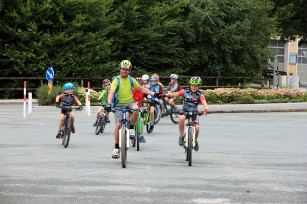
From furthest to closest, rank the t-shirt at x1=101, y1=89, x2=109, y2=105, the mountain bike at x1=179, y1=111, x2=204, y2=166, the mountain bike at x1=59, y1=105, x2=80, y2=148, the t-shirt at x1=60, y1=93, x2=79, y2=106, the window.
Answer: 1. the window
2. the t-shirt at x1=101, y1=89, x2=109, y2=105
3. the t-shirt at x1=60, y1=93, x2=79, y2=106
4. the mountain bike at x1=59, y1=105, x2=80, y2=148
5. the mountain bike at x1=179, y1=111, x2=204, y2=166

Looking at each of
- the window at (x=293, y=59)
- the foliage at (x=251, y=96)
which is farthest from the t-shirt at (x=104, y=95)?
the window at (x=293, y=59)

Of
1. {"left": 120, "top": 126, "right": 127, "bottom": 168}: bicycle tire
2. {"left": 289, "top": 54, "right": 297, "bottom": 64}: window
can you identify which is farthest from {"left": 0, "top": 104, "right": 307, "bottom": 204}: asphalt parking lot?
{"left": 289, "top": 54, "right": 297, "bottom": 64}: window

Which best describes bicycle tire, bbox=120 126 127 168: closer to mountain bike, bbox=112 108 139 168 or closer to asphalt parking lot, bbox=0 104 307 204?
mountain bike, bbox=112 108 139 168

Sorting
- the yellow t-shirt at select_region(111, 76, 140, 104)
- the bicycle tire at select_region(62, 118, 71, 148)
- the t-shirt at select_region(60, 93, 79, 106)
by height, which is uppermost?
the yellow t-shirt at select_region(111, 76, 140, 104)

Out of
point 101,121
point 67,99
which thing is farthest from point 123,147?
point 101,121

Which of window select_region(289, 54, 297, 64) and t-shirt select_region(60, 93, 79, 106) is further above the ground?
window select_region(289, 54, 297, 64)

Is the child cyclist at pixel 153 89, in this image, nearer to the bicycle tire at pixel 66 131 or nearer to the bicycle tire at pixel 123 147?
the bicycle tire at pixel 66 131

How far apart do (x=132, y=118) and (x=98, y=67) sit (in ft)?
104

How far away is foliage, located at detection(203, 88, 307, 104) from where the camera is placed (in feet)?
127

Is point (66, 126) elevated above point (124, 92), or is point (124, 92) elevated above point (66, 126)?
point (124, 92)

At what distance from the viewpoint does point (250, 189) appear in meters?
9.96

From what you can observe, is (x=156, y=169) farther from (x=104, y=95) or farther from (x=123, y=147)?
(x=104, y=95)

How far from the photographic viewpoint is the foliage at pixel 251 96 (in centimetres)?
3869

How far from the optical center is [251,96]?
1570 inches
